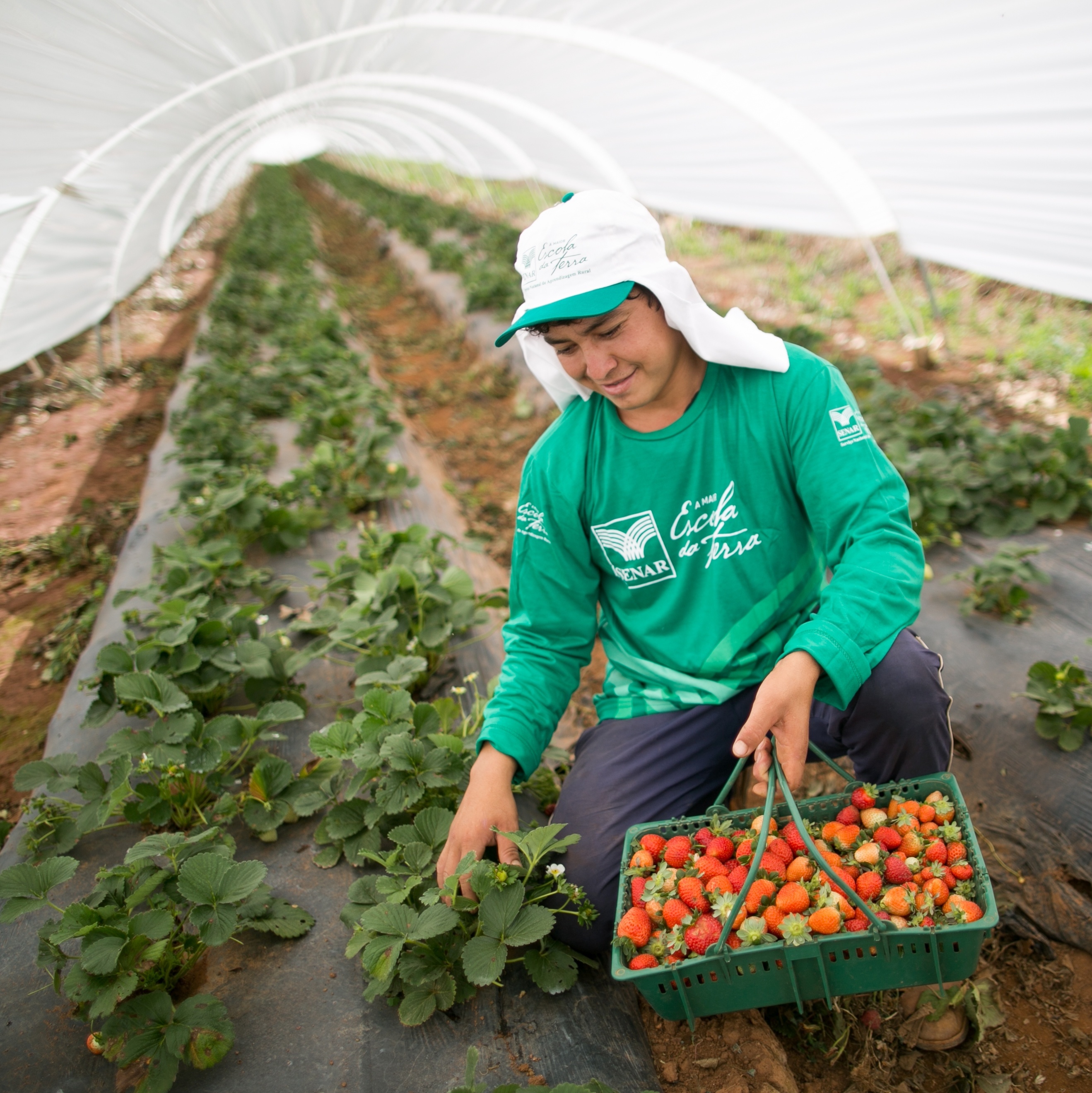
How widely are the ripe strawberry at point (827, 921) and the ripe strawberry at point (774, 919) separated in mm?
50

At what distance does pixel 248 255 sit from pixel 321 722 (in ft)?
33.6

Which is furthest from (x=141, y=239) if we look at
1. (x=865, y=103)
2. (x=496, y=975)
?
(x=496, y=975)

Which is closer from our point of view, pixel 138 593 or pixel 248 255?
pixel 138 593

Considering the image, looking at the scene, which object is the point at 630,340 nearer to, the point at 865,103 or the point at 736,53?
the point at 865,103

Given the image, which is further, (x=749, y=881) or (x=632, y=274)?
(x=632, y=274)

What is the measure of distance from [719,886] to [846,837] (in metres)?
0.26

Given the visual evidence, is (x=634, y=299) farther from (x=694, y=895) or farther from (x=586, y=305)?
(x=694, y=895)

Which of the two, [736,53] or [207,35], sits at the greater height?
[207,35]

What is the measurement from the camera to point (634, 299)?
1612 mm

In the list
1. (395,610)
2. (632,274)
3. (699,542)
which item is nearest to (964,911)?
(699,542)

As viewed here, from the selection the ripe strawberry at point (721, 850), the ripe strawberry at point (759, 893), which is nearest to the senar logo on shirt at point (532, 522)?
the ripe strawberry at point (721, 850)

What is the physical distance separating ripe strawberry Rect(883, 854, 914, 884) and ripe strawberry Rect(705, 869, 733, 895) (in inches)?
10.8

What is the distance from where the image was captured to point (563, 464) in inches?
73.8

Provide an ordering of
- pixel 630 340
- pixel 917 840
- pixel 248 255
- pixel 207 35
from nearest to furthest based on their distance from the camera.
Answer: pixel 917 840 → pixel 630 340 → pixel 207 35 → pixel 248 255
